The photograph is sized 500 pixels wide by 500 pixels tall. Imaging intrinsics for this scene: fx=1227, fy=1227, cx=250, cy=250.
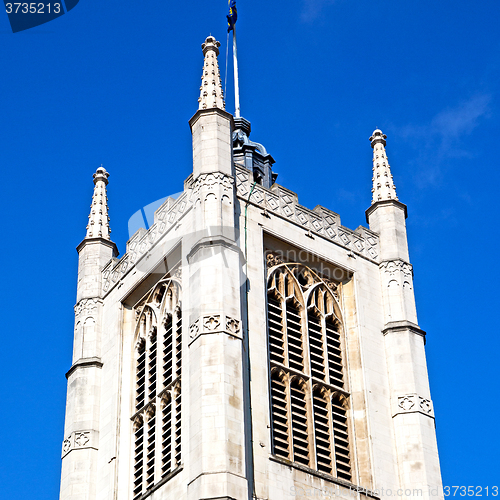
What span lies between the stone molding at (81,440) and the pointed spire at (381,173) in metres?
11.9

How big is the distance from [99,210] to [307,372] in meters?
11.0

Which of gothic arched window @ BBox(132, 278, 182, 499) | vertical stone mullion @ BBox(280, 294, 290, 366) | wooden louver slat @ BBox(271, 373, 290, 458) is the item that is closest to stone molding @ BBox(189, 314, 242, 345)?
gothic arched window @ BBox(132, 278, 182, 499)

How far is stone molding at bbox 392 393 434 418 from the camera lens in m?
34.1

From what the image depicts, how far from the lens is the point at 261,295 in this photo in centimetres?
3369

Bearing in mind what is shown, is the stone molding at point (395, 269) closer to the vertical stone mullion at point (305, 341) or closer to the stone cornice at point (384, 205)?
the stone cornice at point (384, 205)

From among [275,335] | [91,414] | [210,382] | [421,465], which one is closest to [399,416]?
[421,465]

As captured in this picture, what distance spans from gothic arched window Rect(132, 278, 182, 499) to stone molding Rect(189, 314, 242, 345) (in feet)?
5.95

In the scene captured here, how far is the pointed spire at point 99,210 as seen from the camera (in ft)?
133

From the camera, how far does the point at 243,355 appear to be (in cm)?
3131

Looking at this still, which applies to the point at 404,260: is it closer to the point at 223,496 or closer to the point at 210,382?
the point at 210,382

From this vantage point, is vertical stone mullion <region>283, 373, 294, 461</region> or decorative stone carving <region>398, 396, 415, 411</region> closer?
vertical stone mullion <region>283, 373, 294, 461</region>

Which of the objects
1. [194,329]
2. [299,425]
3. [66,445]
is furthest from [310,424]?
[66,445]

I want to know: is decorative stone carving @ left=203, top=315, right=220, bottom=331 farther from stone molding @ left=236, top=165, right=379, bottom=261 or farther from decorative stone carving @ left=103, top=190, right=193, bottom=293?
stone molding @ left=236, top=165, right=379, bottom=261

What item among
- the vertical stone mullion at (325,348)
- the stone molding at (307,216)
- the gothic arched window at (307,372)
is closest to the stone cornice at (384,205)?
the stone molding at (307,216)
